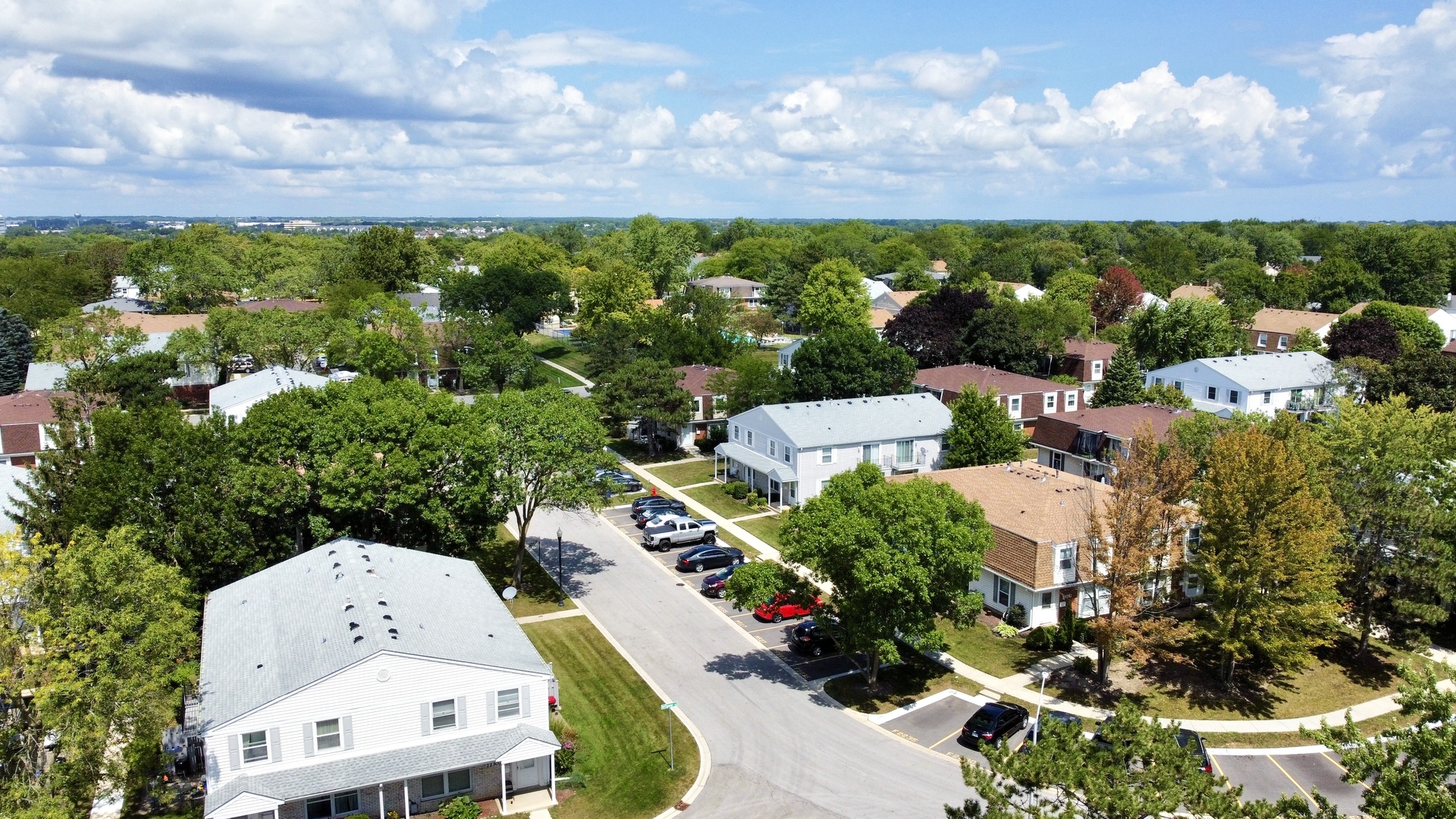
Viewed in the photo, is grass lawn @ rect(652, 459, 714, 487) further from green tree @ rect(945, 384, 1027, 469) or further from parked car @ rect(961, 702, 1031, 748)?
parked car @ rect(961, 702, 1031, 748)

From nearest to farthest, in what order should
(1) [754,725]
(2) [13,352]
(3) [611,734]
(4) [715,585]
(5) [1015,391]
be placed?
1. (3) [611,734]
2. (1) [754,725]
3. (4) [715,585]
4. (5) [1015,391]
5. (2) [13,352]

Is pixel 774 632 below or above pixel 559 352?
below

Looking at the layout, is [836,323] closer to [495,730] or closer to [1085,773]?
[495,730]

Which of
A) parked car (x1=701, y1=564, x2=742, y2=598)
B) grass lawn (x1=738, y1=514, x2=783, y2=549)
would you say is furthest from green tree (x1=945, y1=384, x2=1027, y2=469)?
parked car (x1=701, y1=564, x2=742, y2=598)

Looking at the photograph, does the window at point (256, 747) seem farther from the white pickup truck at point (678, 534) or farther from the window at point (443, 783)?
the white pickup truck at point (678, 534)

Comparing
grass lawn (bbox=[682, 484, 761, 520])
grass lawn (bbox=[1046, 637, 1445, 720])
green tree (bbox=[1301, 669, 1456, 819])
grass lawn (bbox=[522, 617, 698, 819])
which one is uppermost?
green tree (bbox=[1301, 669, 1456, 819])

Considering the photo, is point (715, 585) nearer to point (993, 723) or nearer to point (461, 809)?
point (993, 723)

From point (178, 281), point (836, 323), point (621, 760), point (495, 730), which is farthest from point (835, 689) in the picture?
point (178, 281)

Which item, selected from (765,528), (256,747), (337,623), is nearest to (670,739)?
(337,623)
